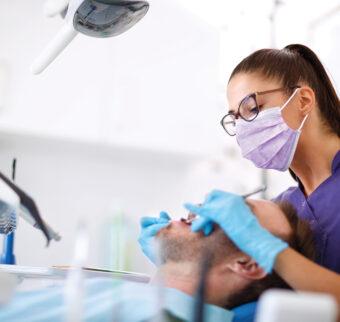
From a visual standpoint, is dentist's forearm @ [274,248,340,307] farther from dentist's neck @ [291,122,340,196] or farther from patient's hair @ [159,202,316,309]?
dentist's neck @ [291,122,340,196]

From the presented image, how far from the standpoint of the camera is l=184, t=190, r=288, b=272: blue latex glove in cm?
98

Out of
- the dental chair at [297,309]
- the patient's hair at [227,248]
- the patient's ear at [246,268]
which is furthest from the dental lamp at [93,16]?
the dental chair at [297,309]

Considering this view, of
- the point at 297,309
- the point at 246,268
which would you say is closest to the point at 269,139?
the point at 246,268

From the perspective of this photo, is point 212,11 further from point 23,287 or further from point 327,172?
point 23,287

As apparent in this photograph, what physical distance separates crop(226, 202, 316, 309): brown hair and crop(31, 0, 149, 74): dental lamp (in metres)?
0.65

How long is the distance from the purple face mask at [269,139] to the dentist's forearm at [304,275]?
0.52 m

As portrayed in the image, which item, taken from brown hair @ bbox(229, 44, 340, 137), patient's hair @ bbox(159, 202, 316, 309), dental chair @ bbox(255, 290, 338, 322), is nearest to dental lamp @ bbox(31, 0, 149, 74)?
brown hair @ bbox(229, 44, 340, 137)

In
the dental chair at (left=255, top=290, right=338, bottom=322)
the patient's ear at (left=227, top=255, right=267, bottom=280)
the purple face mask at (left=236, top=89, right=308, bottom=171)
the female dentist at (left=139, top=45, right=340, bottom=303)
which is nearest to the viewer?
the dental chair at (left=255, top=290, right=338, bottom=322)

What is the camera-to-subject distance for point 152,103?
352 centimetres

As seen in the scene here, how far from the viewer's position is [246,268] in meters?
1.16

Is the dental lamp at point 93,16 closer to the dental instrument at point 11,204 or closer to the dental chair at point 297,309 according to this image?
the dental instrument at point 11,204

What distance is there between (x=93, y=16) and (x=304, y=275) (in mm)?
848

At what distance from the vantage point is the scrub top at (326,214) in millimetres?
1314

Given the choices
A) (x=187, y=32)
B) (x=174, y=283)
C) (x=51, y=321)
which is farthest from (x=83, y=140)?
(x=51, y=321)
